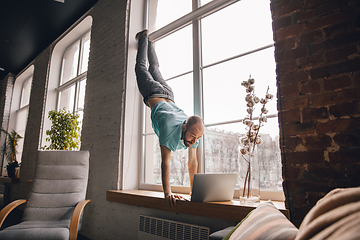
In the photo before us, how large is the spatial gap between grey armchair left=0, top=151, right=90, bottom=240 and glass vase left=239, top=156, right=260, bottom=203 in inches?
59.4

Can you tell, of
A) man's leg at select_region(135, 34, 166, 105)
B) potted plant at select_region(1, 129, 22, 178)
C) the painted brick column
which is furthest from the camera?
the painted brick column

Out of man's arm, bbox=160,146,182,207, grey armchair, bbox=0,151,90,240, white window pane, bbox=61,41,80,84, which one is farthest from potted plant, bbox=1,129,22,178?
man's arm, bbox=160,146,182,207

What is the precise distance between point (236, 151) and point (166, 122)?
2.37ft

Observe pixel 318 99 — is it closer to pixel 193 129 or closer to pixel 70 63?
pixel 193 129

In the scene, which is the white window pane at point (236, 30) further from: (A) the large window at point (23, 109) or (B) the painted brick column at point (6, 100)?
(B) the painted brick column at point (6, 100)

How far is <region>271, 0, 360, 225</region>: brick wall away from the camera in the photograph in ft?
4.15

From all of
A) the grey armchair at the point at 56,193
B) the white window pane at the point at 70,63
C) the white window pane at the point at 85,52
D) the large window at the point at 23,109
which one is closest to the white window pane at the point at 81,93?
the white window pane at the point at 85,52

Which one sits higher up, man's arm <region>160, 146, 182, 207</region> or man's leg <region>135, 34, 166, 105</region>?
man's leg <region>135, 34, 166, 105</region>

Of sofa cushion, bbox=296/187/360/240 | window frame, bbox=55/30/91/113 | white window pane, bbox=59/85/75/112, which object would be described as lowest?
sofa cushion, bbox=296/187/360/240

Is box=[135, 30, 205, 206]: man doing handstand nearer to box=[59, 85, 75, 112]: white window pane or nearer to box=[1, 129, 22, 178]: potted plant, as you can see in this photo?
box=[59, 85, 75, 112]: white window pane

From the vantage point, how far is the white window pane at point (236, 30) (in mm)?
2166

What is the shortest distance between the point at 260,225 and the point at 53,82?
19.0 ft

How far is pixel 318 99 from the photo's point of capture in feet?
4.51

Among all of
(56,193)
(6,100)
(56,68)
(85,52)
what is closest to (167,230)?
(56,193)
